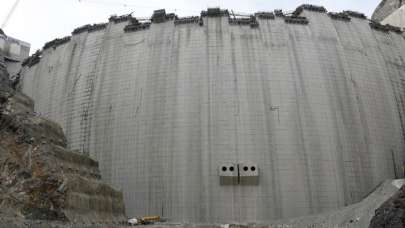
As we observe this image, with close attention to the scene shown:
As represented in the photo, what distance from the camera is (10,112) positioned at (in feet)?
63.5

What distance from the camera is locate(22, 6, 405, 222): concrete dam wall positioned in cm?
2502

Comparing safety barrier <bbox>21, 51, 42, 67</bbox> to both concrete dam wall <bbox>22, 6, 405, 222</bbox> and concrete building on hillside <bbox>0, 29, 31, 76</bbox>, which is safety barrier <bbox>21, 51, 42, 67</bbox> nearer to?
Result: concrete dam wall <bbox>22, 6, 405, 222</bbox>

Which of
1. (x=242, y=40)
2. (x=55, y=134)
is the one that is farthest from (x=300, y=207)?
(x=55, y=134)

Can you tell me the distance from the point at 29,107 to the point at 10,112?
7.38ft

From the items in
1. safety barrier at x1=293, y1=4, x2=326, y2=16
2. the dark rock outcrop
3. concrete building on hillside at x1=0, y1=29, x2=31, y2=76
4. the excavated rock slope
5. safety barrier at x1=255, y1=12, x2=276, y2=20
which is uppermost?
concrete building on hillside at x1=0, y1=29, x2=31, y2=76

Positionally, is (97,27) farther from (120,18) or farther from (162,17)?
(162,17)

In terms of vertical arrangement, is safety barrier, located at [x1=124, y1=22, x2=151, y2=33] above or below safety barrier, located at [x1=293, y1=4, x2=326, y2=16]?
below

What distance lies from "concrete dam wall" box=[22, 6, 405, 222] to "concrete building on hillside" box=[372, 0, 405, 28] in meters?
8.46

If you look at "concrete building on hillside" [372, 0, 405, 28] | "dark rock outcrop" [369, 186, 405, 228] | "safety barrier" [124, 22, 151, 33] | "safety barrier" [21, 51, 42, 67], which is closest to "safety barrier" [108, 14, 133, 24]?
"safety barrier" [124, 22, 151, 33]

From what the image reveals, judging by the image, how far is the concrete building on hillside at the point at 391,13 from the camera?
39.2 meters

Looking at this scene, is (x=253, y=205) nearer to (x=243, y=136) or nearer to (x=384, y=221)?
(x=243, y=136)

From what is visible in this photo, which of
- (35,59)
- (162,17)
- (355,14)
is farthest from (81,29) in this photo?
(355,14)

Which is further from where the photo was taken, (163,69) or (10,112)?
(163,69)

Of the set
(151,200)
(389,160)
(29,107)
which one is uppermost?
(29,107)
